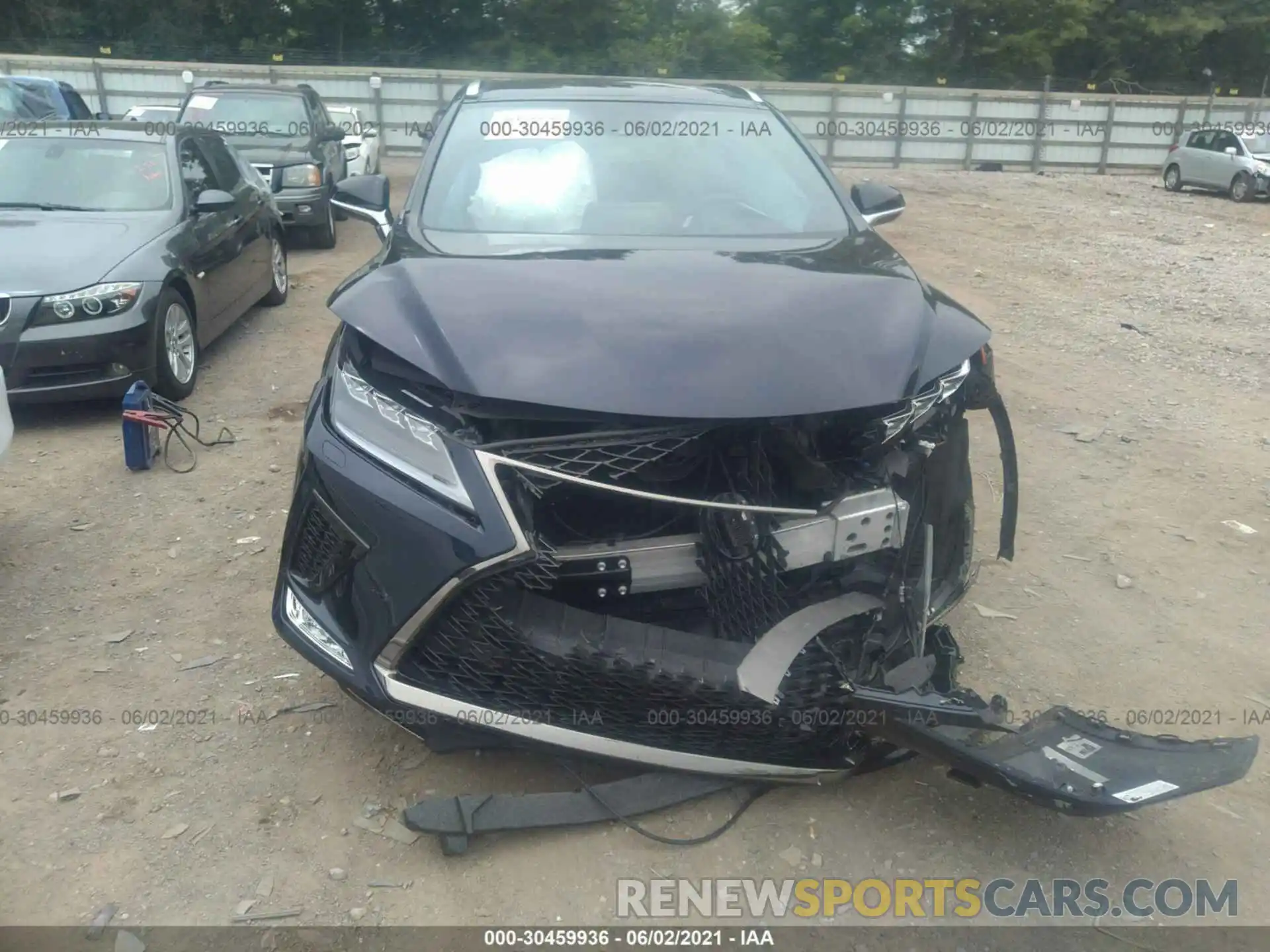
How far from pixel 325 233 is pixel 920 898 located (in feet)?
31.4

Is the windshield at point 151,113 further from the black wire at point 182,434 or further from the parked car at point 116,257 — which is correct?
the black wire at point 182,434

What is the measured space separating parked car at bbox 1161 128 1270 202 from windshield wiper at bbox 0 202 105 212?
20.0m

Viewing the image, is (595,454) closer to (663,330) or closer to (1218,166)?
(663,330)

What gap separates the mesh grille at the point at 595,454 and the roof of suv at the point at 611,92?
7.91 feet

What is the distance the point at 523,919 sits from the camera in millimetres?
2326

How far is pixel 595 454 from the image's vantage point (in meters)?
2.29

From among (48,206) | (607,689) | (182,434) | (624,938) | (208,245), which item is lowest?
(624,938)

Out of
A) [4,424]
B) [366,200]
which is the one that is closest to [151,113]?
[366,200]

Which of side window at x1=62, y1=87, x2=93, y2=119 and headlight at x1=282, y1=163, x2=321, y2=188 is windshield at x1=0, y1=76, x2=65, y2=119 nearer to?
side window at x1=62, y1=87, x2=93, y2=119

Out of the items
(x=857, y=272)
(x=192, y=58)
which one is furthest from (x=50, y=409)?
(x=192, y=58)

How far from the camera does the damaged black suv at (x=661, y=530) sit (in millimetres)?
2262

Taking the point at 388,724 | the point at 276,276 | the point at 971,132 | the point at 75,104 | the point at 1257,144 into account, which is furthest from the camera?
the point at 971,132

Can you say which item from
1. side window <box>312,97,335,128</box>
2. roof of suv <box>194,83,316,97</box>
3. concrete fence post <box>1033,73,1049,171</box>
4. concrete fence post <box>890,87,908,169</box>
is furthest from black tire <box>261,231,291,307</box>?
concrete fence post <box>1033,73,1049,171</box>

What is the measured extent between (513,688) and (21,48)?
31.6m
